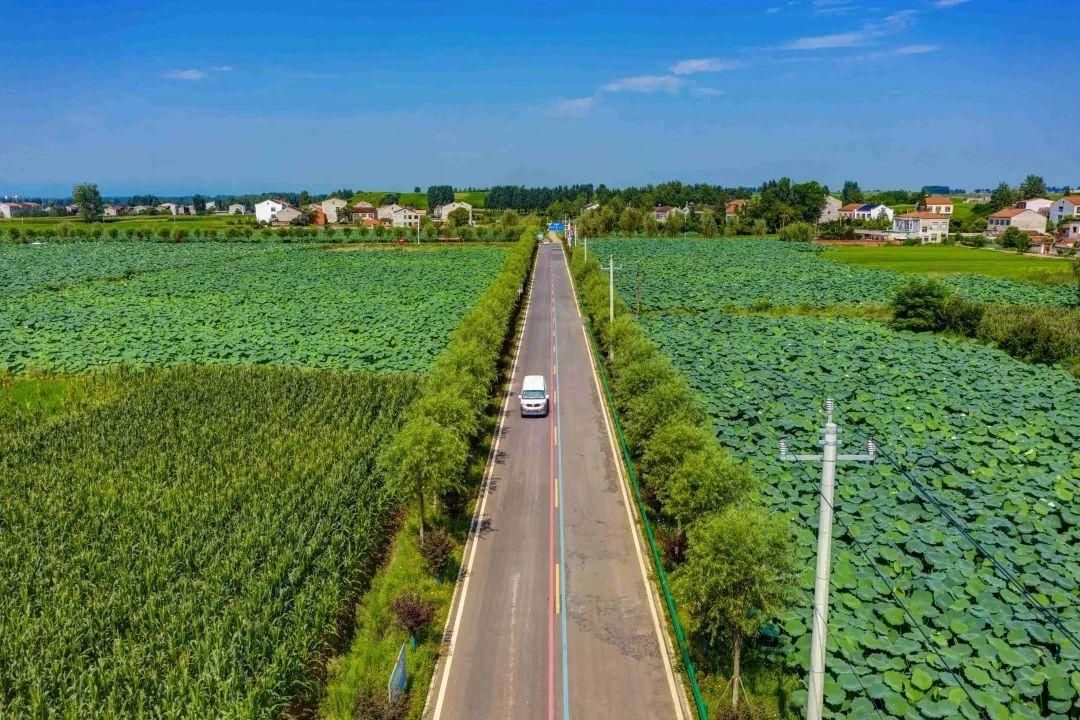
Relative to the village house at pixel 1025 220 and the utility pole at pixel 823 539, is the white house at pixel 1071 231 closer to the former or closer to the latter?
the village house at pixel 1025 220

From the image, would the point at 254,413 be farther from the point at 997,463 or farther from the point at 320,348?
the point at 997,463

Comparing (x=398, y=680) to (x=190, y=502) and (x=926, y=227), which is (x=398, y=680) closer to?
(x=190, y=502)

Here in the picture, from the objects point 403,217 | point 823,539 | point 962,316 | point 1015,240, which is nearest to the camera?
point 823,539

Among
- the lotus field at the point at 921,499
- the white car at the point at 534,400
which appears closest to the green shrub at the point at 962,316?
the lotus field at the point at 921,499

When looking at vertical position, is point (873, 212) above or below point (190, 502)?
above

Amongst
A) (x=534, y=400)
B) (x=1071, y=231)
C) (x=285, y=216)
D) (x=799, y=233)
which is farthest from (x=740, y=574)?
(x=285, y=216)

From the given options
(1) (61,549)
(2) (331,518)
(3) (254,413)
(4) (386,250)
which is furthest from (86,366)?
(4) (386,250)
